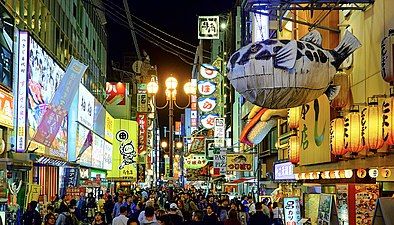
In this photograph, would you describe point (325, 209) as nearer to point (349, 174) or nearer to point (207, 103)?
point (349, 174)

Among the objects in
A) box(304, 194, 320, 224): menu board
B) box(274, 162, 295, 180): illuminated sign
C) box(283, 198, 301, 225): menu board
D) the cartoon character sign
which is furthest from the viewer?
the cartoon character sign

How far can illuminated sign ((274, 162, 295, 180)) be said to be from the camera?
2686cm

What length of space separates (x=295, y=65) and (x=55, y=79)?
21.0 metres

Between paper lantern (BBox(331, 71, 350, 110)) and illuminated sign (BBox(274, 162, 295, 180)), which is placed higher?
paper lantern (BBox(331, 71, 350, 110))

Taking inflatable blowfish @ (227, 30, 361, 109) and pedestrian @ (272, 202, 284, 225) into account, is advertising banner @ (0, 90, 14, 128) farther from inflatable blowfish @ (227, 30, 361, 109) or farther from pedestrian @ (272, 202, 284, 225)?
inflatable blowfish @ (227, 30, 361, 109)

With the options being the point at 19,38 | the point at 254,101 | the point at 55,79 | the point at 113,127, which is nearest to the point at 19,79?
the point at 19,38

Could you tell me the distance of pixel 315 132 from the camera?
20.4 meters

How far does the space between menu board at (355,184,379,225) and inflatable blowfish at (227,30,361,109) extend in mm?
2025

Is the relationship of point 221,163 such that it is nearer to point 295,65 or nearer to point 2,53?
point 2,53

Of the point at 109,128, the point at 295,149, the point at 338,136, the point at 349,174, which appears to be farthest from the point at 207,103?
the point at 338,136

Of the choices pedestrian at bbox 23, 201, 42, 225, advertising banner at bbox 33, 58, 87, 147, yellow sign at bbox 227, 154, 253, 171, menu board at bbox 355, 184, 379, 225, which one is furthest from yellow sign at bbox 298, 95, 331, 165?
yellow sign at bbox 227, 154, 253, 171

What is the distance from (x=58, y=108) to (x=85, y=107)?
15.5 metres

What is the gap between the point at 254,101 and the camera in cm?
1331

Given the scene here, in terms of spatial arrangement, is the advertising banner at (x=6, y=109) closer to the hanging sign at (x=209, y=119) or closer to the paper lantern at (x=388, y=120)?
the paper lantern at (x=388, y=120)
